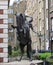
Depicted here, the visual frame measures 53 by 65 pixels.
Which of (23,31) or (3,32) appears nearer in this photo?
(23,31)

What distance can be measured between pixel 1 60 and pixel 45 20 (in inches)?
1503

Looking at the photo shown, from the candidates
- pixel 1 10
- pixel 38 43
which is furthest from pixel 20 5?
pixel 1 10

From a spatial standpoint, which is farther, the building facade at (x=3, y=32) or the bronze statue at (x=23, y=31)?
the building facade at (x=3, y=32)

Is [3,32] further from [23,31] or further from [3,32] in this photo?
[23,31]

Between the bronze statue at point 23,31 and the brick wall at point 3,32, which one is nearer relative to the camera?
the bronze statue at point 23,31

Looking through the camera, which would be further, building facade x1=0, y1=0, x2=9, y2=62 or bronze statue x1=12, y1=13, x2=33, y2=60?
building facade x1=0, y1=0, x2=9, y2=62

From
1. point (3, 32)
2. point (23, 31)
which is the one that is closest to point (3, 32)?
point (3, 32)

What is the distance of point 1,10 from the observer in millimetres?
13508

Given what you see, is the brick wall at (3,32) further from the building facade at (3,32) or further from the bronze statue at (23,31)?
the bronze statue at (23,31)

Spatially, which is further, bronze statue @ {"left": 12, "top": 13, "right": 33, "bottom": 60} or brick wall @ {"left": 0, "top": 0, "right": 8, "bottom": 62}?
brick wall @ {"left": 0, "top": 0, "right": 8, "bottom": 62}

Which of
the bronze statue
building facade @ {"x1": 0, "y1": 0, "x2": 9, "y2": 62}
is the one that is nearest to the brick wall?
building facade @ {"x1": 0, "y1": 0, "x2": 9, "y2": 62}

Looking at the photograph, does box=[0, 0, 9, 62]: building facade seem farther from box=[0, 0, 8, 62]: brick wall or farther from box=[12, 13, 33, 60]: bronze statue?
box=[12, 13, 33, 60]: bronze statue

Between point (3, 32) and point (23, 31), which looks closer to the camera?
point (23, 31)

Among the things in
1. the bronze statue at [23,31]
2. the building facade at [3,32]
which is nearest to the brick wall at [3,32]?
the building facade at [3,32]
